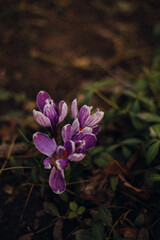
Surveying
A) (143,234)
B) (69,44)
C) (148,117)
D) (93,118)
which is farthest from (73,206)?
(69,44)

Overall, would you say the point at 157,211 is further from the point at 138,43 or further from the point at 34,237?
the point at 138,43

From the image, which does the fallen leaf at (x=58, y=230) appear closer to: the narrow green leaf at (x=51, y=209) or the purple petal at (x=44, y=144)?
the narrow green leaf at (x=51, y=209)

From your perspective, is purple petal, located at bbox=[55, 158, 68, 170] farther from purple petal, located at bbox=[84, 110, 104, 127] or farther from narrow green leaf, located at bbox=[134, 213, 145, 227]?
narrow green leaf, located at bbox=[134, 213, 145, 227]

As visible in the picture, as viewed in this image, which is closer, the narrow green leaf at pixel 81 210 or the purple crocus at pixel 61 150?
the purple crocus at pixel 61 150

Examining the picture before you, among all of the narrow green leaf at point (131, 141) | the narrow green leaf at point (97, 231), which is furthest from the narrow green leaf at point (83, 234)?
the narrow green leaf at point (131, 141)

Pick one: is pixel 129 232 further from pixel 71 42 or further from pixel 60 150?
pixel 71 42

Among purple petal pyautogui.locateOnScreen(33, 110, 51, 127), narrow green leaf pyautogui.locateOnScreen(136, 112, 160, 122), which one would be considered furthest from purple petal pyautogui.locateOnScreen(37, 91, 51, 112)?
narrow green leaf pyautogui.locateOnScreen(136, 112, 160, 122)

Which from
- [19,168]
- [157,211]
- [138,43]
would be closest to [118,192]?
[157,211]
